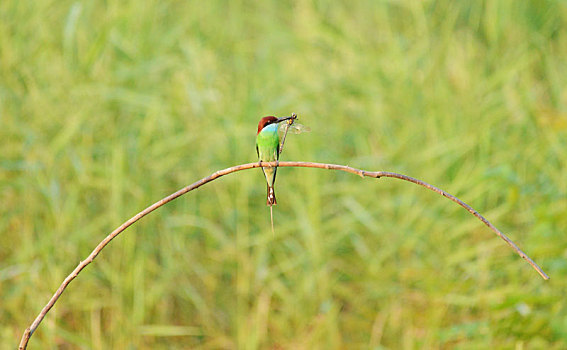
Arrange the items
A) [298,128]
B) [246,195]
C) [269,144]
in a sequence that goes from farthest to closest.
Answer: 1. [246,195]
2. [269,144]
3. [298,128]

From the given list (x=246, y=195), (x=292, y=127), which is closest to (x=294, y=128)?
(x=292, y=127)

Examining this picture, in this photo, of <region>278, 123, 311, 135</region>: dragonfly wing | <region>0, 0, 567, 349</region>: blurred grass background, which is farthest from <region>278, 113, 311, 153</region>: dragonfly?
<region>0, 0, 567, 349</region>: blurred grass background

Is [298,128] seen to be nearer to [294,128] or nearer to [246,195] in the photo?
[294,128]

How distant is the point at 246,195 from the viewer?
2.87 m

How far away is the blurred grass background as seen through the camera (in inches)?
105

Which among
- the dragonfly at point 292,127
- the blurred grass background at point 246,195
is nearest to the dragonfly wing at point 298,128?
the dragonfly at point 292,127

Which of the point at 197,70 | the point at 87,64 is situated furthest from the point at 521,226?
the point at 87,64

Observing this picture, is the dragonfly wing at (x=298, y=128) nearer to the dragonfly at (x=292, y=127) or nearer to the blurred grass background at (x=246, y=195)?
the dragonfly at (x=292, y=127)

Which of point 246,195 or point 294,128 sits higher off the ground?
point 246,195

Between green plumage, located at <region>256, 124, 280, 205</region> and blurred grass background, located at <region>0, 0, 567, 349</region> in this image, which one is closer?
green plumage, located at <region>256, 124, 280, 205</region>

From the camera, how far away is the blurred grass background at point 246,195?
8.74ft

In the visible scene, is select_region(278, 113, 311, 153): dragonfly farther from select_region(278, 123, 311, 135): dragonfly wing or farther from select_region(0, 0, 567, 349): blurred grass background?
select_region(0, 0, 567, 349): blurred grass background

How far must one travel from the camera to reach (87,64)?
2816mm

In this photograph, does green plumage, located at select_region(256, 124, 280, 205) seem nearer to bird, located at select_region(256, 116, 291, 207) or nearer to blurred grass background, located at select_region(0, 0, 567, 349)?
bird, located at select_region(256, 116, 291, 207)
